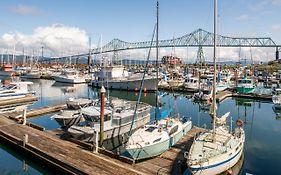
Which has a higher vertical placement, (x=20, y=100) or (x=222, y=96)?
(x=222, y=96)

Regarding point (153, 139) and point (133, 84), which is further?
point (133, 84)

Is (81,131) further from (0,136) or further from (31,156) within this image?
(0,136)

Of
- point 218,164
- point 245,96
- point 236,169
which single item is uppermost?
point 245,96

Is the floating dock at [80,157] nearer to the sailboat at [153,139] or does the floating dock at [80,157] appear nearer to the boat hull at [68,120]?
→ the sailboat at [153,139]

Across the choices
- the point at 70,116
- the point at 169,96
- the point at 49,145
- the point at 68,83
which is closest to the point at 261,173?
the point at 49,145

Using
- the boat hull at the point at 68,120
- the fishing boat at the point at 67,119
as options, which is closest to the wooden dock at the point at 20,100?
the fishing boat at the point at 67,119

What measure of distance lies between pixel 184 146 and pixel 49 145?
30.4 feet

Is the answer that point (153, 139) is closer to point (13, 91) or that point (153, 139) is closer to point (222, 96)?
point (13, 91)

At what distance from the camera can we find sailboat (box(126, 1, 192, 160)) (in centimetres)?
1554

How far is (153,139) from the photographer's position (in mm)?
16219

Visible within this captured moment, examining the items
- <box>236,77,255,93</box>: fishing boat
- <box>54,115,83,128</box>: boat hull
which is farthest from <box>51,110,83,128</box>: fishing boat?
<box>236,77,255,93</box>: fishing boat

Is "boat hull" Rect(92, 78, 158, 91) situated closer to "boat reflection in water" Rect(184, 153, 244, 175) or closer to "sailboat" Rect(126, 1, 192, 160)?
"sailboat" Rect(126, 1, 192, 160)

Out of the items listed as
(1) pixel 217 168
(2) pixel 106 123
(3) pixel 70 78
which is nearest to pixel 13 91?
(2) pixel 106 123

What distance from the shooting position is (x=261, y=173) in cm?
1638
